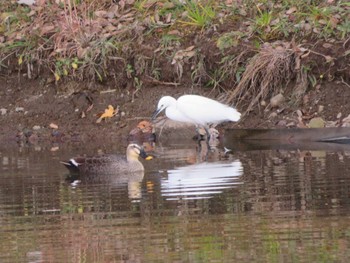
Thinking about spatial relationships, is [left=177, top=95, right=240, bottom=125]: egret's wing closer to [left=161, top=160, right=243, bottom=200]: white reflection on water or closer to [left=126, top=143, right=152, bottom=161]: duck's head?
[left=126, top=143, right=152, bottom=161]: duck's head

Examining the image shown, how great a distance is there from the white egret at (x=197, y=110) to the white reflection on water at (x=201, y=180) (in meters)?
3.30

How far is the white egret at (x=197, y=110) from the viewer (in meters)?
18.0

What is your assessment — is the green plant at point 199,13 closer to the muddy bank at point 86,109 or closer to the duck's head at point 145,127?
the muddy bank at point 86,109

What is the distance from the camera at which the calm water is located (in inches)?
324

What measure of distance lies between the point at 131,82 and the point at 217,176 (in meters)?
7.36

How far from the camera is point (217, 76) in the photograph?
758 inches

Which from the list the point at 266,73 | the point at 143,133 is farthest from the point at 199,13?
the point at 143,133

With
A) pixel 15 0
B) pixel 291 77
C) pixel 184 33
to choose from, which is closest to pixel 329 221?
pixel 291 77

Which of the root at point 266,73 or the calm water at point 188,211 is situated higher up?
the root at point 266,73

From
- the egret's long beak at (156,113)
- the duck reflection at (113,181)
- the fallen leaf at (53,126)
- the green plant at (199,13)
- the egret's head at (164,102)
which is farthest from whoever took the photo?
the fallen leaf at (53,126)

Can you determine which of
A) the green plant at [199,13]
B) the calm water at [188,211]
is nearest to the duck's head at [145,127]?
the green plant at [199,13]

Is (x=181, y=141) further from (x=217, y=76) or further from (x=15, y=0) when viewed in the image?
(x=15, y=0)

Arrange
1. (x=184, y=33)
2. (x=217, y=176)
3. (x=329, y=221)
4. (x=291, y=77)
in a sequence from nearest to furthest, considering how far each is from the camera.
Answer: (x=329, y=221), (x=217, y=176), (x=291, y=77), (x=184, y=33)

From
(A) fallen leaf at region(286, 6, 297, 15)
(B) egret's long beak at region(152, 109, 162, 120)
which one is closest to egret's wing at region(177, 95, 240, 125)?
(B) egret's long beak at region(152, 109, 162, 120)
